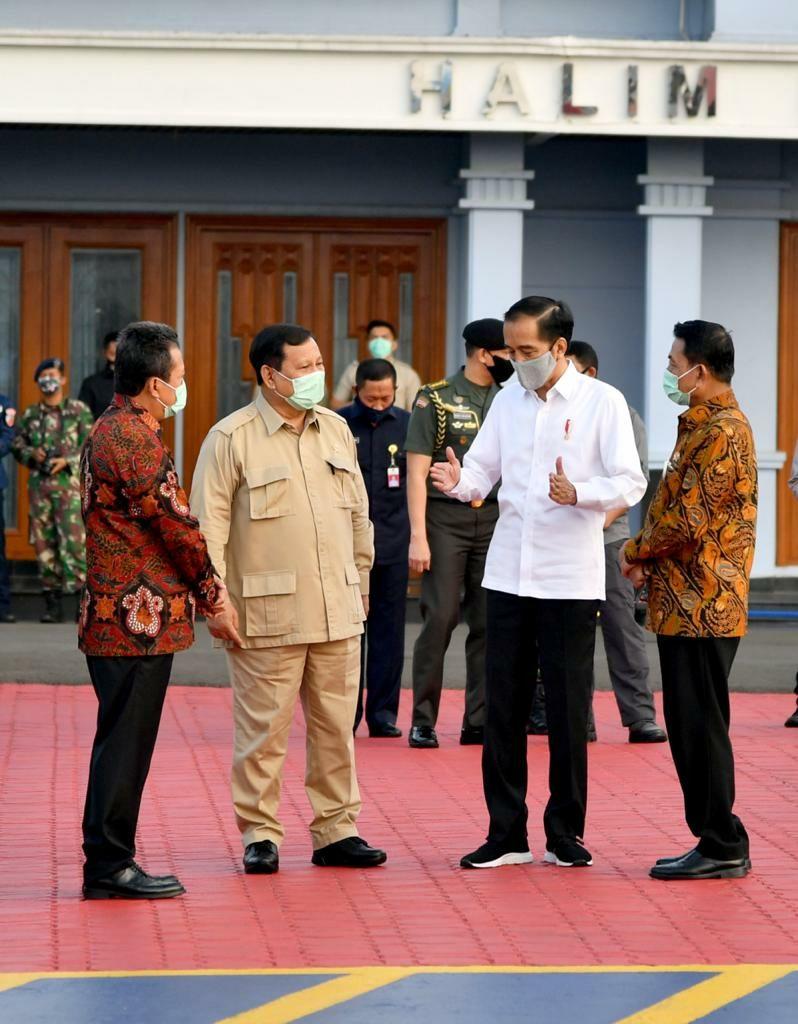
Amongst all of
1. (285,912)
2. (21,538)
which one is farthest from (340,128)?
(285,912)

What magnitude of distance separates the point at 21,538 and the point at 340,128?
13.8 ft

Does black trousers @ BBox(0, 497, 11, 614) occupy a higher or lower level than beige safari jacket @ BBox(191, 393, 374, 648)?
lower

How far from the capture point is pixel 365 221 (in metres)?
16.3

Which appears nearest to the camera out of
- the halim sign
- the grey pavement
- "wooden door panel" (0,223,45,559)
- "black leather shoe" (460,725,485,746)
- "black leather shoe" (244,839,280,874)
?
"black leather shoe" (244,839,280,874)

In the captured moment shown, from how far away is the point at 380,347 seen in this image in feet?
50.1

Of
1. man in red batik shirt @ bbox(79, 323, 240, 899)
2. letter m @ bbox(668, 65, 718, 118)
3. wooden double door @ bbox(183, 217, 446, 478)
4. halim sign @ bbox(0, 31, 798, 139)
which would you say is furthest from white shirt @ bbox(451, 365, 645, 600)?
wooden double door @ bbox(183, 217, 446, 478)

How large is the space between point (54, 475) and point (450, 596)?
19.1 ft

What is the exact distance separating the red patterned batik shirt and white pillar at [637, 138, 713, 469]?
9.18m

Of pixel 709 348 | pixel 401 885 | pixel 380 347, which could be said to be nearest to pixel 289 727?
pixel 401 885

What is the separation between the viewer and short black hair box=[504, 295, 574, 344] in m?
7.23

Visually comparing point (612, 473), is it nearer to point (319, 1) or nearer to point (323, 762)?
point (323, 762)

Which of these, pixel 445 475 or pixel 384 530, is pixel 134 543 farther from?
pixel 384 530

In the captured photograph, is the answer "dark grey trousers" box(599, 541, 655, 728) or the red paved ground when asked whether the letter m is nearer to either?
"dark grey trousers" box(599, 541, 655, 728)

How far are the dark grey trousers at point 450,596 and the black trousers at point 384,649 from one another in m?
0.25
